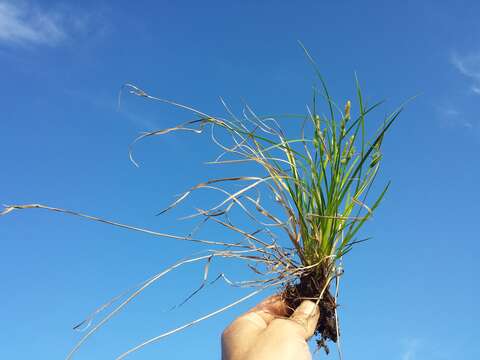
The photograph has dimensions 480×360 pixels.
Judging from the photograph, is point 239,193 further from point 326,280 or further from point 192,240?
point 326,280

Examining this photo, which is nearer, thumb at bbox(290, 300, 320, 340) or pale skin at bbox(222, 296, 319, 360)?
pale skin at bbox(222, 296, 319, 360)

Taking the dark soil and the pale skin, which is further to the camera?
the dark soil

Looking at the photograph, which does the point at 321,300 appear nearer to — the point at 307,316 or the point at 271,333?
the point at 307,316

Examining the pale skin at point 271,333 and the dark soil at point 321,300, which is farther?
the dark soil at point 321,300

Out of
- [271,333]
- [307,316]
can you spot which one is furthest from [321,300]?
[271,333]
